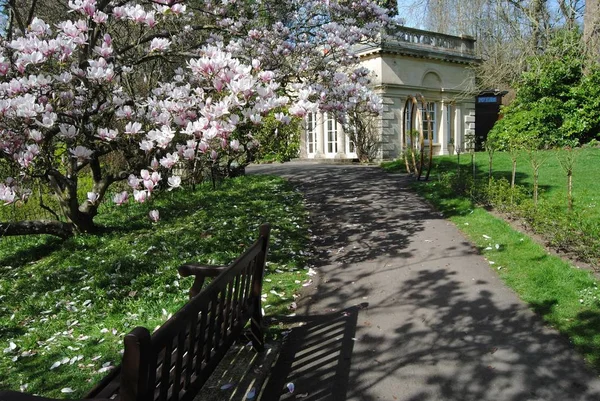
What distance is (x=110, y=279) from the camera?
6074mm

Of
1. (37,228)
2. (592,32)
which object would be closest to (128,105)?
(37,228)

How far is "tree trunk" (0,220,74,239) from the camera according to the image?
24.4ft

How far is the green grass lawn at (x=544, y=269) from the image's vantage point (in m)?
4.30

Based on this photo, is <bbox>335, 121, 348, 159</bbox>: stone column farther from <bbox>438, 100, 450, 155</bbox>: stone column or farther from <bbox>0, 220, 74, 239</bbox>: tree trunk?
<bbox>0, 220, 74, 239</bbox>: tree trunk

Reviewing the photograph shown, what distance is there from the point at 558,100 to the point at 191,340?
1985 cm

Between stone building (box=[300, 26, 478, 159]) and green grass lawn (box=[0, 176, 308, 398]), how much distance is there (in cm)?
1038

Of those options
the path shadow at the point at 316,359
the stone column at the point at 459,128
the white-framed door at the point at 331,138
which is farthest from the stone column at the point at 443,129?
the path shadow at the point at 316,359

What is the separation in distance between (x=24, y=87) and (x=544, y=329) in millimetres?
4990

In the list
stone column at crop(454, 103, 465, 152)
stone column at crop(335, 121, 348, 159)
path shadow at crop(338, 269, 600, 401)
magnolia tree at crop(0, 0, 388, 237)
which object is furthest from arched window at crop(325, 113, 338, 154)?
path shadow at crop(338, 269, 600, 401)

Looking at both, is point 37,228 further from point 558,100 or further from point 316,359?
point 558,100

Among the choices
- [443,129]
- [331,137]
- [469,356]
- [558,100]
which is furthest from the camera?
[331,137]

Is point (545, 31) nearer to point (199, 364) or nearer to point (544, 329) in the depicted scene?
point (544, 329)

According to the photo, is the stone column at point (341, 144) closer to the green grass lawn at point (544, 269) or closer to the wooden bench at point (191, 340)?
the green grass lawn at point (544, 269)

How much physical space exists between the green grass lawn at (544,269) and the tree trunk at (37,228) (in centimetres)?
655
